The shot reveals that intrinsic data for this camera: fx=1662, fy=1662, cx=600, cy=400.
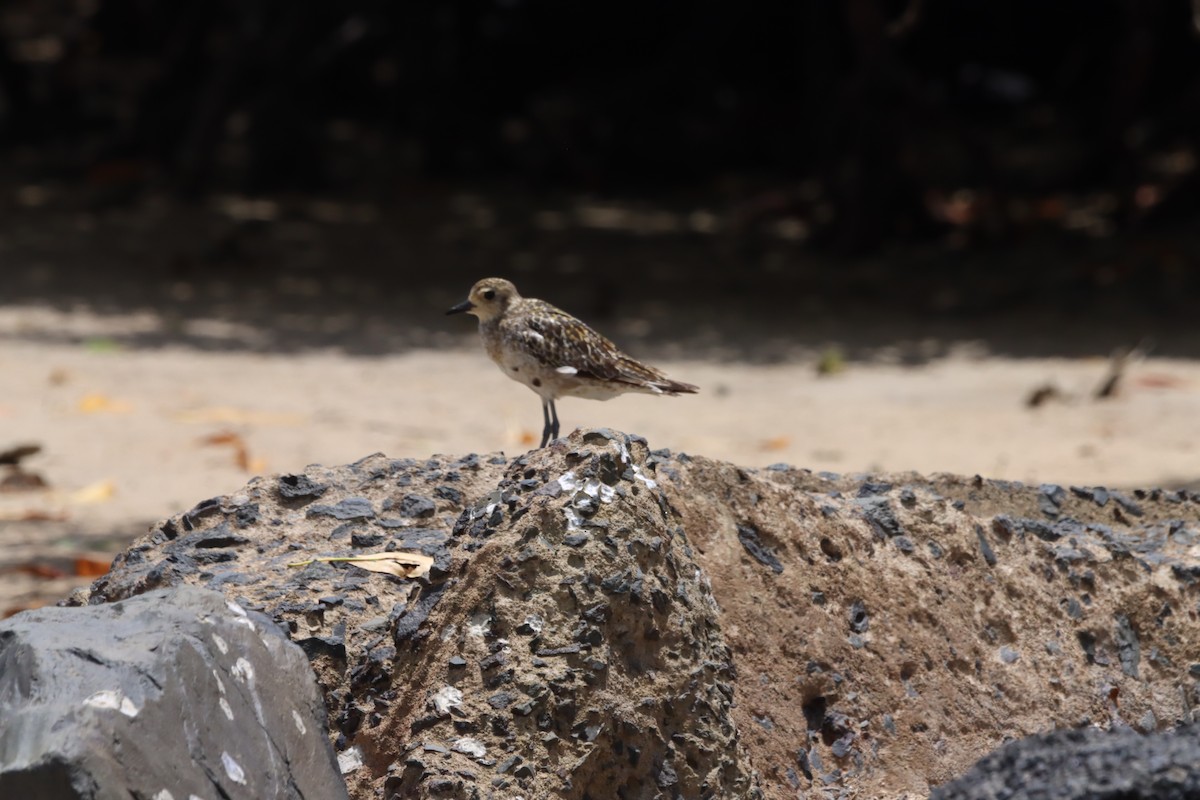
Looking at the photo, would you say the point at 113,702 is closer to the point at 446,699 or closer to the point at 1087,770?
the point at 446,699

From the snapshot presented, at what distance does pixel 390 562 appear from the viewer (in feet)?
12.2

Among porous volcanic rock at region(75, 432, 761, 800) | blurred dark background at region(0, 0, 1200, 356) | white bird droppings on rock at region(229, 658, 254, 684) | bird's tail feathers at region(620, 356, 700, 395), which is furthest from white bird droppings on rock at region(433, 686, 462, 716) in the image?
blurred dark background at region(0, 0, 1200, 356)

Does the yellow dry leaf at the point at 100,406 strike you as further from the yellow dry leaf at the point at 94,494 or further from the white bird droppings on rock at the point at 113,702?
the white bird droppings on rock at the point at 113,702

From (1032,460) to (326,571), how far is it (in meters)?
5.38

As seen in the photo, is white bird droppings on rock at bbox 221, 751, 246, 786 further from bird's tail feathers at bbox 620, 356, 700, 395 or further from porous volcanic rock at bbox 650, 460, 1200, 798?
bird's tail feathers at bbox 620, 356, 700, 395

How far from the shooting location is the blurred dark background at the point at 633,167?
12.7 m

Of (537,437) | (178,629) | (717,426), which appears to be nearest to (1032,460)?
(717,426)

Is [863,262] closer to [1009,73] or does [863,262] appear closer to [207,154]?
[1009,73]

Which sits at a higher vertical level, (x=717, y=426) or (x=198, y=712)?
(x=717, y=426)

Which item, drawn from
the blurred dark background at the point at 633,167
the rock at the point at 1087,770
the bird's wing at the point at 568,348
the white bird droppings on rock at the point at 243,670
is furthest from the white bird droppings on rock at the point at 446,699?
the blurred dark background at the point at 633,167

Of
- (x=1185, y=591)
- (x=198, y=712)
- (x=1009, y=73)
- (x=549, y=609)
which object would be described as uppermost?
(x=1009, y=73)

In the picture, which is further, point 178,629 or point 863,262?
point 863,262

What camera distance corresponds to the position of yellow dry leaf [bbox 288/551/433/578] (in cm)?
369

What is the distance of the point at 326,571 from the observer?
3652 mm
